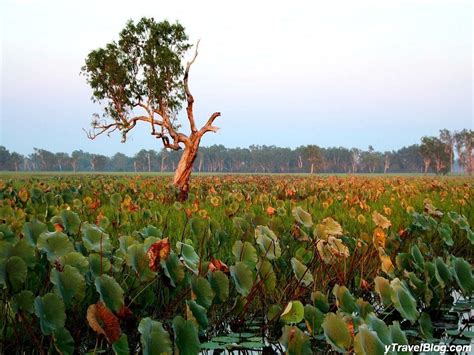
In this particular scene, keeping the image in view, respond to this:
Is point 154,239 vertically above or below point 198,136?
below

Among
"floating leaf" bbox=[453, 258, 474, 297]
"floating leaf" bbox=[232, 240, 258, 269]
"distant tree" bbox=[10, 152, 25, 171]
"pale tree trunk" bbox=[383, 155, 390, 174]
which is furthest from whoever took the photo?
"pale tree trunk" bbox=[383, 155, 390, 174]

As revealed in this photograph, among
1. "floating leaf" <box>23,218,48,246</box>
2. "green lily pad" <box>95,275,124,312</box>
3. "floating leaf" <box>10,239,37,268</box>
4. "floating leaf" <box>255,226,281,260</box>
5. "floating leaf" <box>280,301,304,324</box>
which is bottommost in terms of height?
"floating leaf" <box>280,301,304,324</box>

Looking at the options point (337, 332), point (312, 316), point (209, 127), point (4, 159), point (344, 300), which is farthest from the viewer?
point (4, 159)

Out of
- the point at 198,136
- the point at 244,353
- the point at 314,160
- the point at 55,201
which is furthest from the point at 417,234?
the point at 314,160

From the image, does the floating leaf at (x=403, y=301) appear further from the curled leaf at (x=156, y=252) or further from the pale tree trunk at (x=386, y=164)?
the pale tree trunk at (x=386, y=164)

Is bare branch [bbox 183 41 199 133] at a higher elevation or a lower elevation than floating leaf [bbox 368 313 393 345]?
higher

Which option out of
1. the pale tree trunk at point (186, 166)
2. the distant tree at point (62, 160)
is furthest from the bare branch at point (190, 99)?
the distant tree at point (62, 160)

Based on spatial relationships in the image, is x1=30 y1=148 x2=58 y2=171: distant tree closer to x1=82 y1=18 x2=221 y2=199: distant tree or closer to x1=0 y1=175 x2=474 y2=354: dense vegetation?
x1=82 y1=18 x2=221 y2=199: distant tree

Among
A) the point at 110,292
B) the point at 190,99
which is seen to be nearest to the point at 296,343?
the point at 110,292

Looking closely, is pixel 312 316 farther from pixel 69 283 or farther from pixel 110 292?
pixel 69 283

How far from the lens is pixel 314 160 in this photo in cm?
11812

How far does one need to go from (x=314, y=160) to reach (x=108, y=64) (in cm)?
10016

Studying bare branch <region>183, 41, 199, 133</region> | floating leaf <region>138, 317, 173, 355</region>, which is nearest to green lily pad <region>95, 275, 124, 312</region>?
floating leaf <region>138, 317, 173, 355</region>

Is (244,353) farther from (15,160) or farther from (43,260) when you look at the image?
(15,160)
